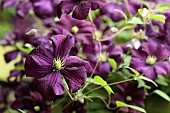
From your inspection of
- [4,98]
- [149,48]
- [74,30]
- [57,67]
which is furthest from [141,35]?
[4,98]

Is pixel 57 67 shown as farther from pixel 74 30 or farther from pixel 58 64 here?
pixel 74 30

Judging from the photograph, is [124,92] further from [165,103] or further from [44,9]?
[44,9]

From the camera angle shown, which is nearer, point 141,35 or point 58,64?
point 58,64

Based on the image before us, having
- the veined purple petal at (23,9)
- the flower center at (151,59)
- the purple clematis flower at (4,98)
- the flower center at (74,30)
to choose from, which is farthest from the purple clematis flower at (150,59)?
the purple clematis flower at (4,98)

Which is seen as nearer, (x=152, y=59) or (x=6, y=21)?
(x=152, y=59)

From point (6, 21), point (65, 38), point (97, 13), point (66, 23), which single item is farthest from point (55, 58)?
point (6, 21)

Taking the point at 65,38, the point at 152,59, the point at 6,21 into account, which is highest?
the point at 65,38
